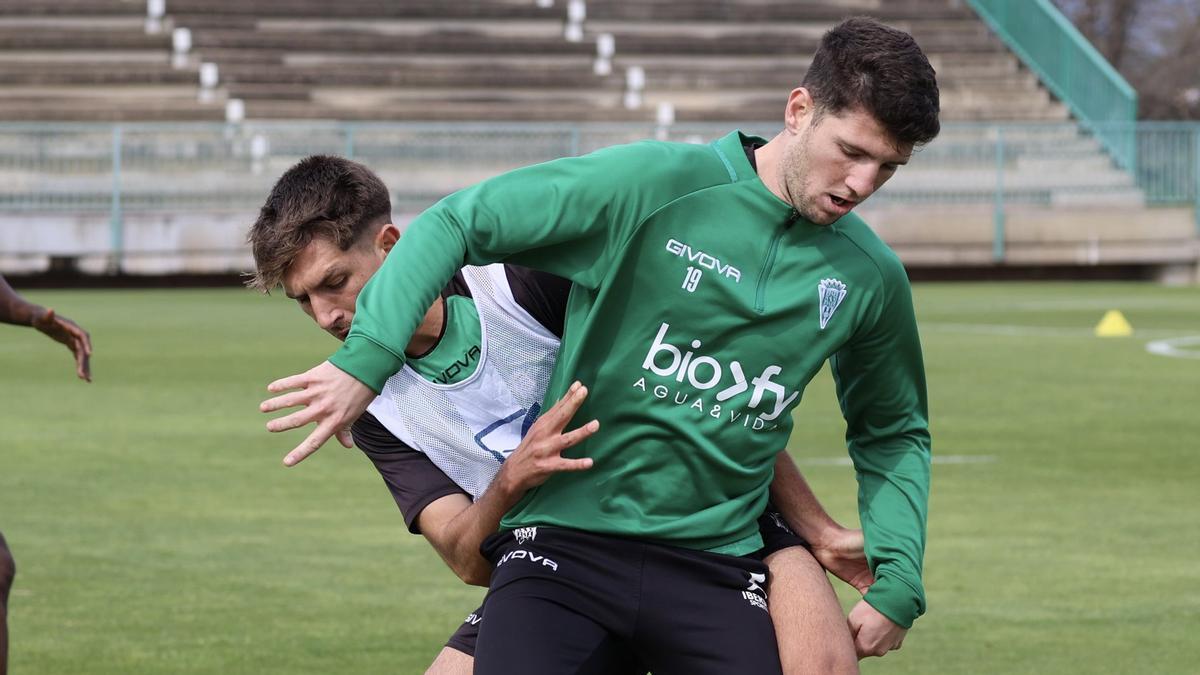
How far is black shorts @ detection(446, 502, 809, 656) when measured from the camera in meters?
4.14

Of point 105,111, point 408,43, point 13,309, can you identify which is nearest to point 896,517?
point 13,309

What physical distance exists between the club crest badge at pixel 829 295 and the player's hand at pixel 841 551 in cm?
54

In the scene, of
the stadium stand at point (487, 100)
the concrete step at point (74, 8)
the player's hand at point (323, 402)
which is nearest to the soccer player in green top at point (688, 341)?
the player's hand at point (323, 402)

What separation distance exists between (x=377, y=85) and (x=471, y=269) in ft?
94.6

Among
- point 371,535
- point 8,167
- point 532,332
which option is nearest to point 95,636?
point 371,535

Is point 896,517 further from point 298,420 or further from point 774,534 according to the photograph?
point 298,420

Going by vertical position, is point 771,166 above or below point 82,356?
above

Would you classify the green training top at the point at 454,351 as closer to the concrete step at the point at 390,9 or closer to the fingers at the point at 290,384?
the fingers at the point at 290,384

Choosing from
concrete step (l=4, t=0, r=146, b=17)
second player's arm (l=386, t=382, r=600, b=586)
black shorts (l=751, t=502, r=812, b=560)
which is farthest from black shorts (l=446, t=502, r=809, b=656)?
concrete step (l=4, t=0, r=146, b=17)

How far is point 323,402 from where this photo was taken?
322 centimetres

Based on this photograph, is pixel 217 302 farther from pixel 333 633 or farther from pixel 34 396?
pixel 333 633

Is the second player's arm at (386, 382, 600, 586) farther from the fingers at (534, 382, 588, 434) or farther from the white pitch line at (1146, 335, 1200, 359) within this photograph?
the white pitch line at (1146, 335, 1200, 359)

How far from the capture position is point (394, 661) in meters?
6.25

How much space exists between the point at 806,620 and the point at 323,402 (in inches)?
46.9
